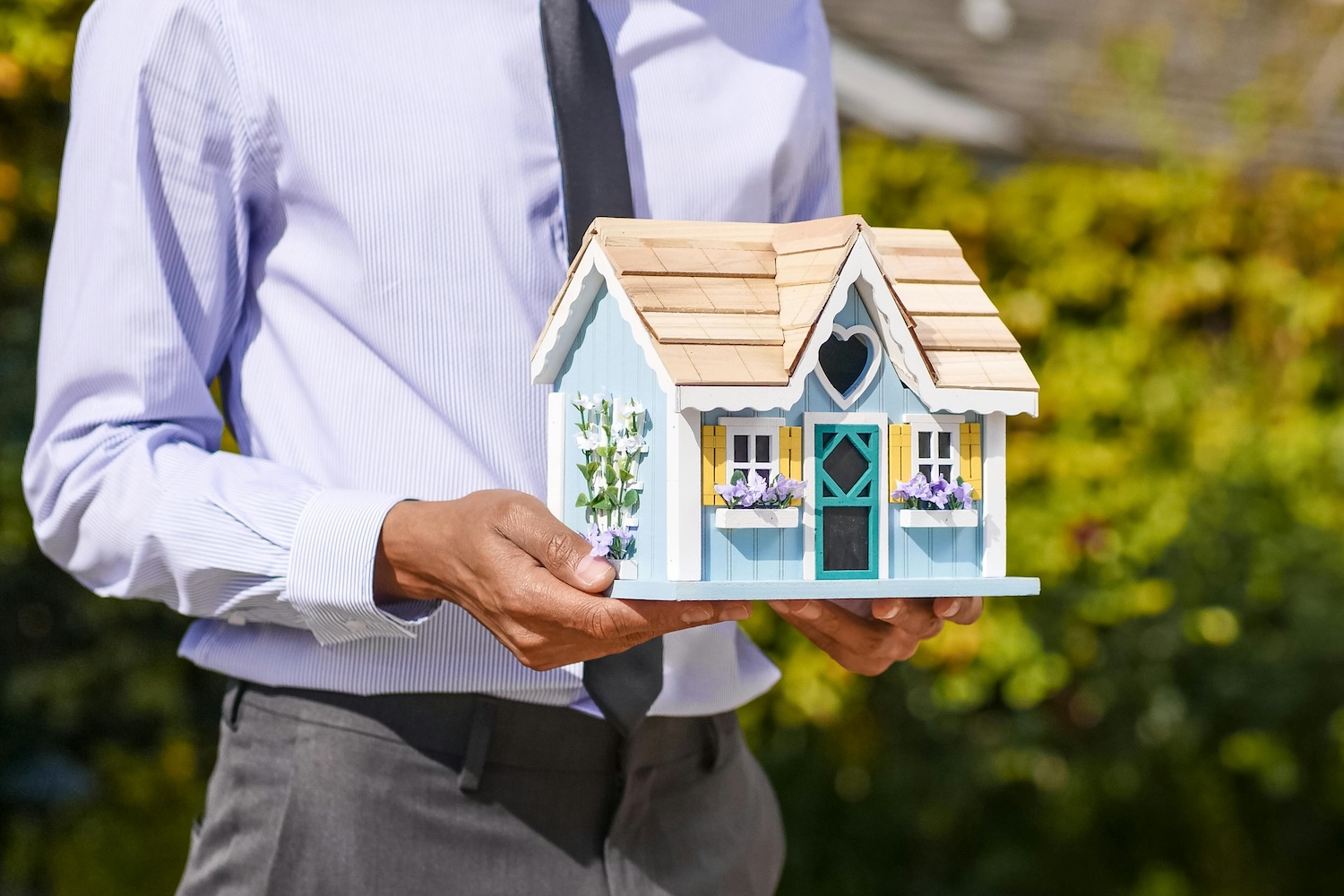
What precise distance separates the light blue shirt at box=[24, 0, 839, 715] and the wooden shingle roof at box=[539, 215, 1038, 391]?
0.23 m

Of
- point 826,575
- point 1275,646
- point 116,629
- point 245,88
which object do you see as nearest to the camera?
point 826,575

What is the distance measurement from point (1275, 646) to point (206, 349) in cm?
372

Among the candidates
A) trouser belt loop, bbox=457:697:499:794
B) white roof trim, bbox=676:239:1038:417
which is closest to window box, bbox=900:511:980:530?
white roof trim, bbox=676:239:1038:417

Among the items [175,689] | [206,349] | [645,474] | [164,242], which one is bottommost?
[175,689]

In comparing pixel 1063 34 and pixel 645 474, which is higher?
pixel 1063 34

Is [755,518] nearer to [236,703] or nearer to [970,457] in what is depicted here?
[970,457]

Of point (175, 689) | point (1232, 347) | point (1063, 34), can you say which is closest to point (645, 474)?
point (175, 689)

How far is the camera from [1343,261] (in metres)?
5.03

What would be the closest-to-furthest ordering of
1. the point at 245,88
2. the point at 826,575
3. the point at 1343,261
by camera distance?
1. the point at 826,575
2. the point at 245,88
3. the point at 1343,261

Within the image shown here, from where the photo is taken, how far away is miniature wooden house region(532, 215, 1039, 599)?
1.57m

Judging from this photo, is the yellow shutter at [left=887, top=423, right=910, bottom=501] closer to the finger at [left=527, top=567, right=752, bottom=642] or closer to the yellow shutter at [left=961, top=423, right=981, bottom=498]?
the yellow shutter at [left=961, top=423, right=981, bottom=498]

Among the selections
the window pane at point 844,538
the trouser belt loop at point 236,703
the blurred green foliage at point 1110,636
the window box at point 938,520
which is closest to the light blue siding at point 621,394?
the window pane at point 844,538

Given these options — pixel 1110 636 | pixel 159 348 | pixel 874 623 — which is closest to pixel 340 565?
pixel 159 348

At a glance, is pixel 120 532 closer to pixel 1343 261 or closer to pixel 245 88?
pixel 245 88
